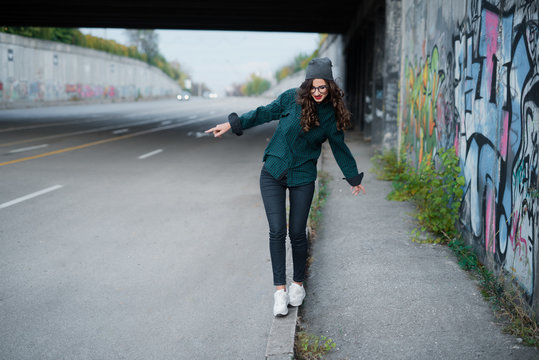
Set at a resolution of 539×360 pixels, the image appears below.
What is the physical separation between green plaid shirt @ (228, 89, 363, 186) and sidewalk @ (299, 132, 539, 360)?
3.55ft

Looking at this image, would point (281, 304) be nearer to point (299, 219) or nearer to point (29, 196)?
point (299, 219)

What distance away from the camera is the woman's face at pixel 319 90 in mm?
3920

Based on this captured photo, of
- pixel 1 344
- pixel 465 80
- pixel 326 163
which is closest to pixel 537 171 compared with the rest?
pixel 465 80

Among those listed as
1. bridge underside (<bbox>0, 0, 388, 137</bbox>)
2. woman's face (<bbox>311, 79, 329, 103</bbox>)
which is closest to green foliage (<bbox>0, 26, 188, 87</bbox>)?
bridge underside (<bbox>0, 0, 388, 137</bbox>)

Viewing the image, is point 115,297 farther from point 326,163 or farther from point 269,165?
point 326,163

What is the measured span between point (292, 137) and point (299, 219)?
2.11ft

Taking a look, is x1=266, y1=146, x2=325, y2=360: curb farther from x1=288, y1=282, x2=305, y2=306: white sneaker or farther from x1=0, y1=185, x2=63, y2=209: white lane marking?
x1=0, y1=185, x2=63, y2=209: white lane marking

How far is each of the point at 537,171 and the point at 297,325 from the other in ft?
6.52

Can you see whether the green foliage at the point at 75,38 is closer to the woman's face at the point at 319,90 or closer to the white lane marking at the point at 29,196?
the white lane marking at the point at 29,196

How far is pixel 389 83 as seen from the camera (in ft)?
44.2

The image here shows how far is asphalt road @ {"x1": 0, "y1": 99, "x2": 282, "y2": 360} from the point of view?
3918mm

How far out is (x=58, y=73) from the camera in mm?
48781

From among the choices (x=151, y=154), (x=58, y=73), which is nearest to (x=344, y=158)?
(x=151, y=154)

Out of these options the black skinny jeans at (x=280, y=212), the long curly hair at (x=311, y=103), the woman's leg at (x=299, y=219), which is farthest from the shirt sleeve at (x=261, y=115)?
the woman's leg at (x=299, y=219)
